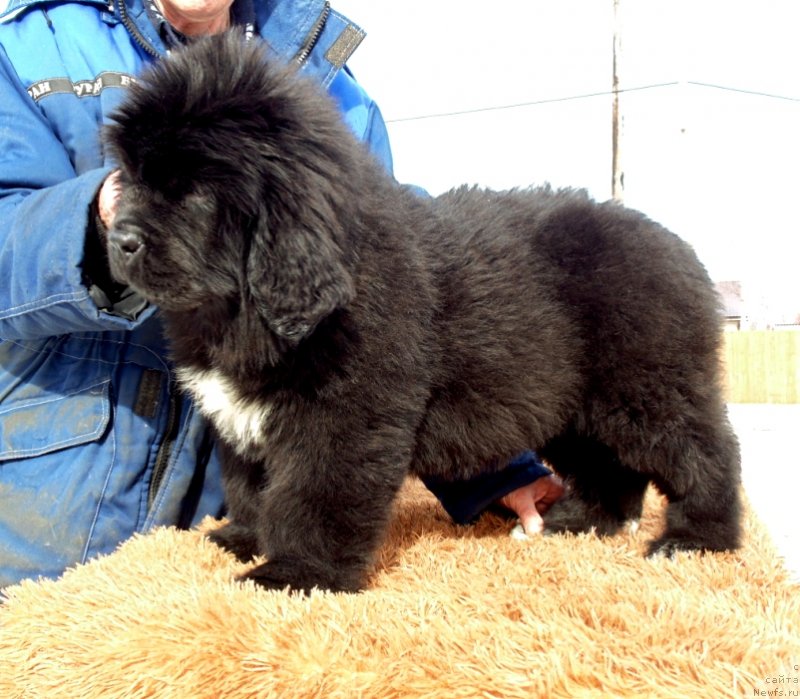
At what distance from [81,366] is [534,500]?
1775 millimetres

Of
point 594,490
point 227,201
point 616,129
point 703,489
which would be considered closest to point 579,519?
point 594,490

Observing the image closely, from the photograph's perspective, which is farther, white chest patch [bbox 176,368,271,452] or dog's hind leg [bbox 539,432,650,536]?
dog's hind leg [bbox 539,432,650,536]

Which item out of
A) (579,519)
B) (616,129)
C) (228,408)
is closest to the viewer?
(228,408)

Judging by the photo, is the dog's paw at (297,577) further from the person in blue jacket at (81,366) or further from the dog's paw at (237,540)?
the person in blue jacket at (81,366)

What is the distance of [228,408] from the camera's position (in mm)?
2053

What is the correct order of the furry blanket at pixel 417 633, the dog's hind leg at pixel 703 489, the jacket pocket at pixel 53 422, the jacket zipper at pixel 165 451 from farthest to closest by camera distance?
1. the jacket zipper at pixel 165 451
2. the jacket pocket at pixel 53 422
3. the dog's hind leg at pixel 703 489
4. the furry blanket at pixel 417 633

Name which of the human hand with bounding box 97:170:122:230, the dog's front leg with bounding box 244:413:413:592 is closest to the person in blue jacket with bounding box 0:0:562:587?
the human hand with bounding box 97:170:122:230

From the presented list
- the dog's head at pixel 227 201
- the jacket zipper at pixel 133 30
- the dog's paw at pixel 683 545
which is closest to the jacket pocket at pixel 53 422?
the dog's head at pixel 227 201

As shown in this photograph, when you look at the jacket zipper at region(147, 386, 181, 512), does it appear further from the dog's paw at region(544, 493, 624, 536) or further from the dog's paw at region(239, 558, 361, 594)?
the dog's paw at region(544, 493, 624, 536)

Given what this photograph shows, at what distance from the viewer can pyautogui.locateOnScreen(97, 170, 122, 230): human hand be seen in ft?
6.86

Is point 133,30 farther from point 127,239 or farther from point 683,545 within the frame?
point 683,545

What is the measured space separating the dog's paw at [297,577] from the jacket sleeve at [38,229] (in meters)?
0.84

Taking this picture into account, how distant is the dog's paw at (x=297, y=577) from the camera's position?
1.89 meters

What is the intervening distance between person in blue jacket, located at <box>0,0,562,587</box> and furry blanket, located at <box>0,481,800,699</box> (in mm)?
475
